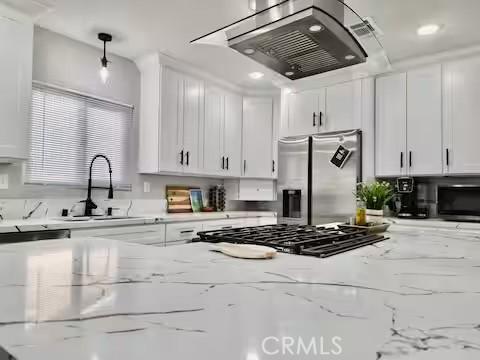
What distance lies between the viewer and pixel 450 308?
65 centimetres

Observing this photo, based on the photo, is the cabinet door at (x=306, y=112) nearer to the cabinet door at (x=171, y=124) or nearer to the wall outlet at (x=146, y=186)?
the cabinet door at (x=171, y=124)

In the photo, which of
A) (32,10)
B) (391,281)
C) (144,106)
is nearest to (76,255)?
(391,281)

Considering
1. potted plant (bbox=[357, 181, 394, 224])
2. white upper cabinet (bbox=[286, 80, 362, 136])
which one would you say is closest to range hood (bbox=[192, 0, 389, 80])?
potted plant (bbox=[357, 181, 394, 224])

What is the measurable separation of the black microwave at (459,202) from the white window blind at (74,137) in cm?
307

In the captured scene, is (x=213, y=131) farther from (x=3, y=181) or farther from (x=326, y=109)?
(x=3, y=181)

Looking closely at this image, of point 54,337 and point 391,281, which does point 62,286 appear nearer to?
point 54,337

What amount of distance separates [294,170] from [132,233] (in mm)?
2011

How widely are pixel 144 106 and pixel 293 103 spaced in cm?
174

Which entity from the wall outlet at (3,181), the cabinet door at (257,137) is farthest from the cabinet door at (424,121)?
the wall outlet at (3,181)

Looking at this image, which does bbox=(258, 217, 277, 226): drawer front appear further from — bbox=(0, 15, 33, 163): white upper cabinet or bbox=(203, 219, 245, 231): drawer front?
bbox=(0, 15, 33, 163): white upper cabinet

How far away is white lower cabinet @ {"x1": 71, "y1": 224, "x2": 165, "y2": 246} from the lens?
2.59 metres

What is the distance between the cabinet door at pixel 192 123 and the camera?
3.84 m

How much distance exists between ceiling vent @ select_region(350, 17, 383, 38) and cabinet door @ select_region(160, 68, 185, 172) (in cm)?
238

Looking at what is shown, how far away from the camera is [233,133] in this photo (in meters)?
4.46
